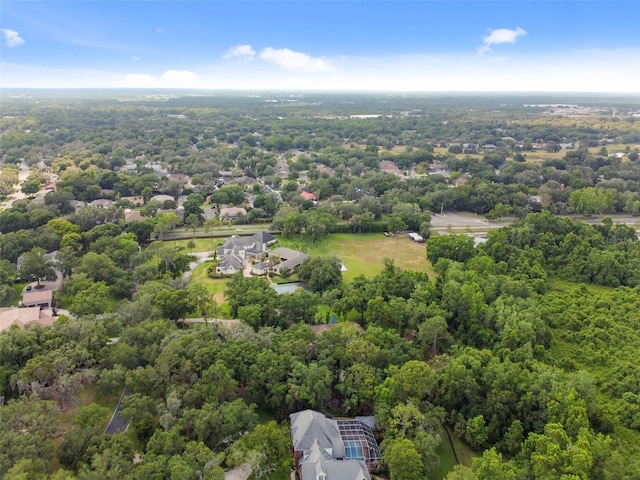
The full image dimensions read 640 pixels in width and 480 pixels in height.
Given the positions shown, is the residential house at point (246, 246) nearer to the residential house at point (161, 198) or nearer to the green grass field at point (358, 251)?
the green grass field at point (358, 251)

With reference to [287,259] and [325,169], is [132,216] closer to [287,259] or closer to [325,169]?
[287,259]

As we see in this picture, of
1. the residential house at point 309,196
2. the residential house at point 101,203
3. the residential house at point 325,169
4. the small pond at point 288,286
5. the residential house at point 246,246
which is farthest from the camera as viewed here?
the residential house at point 325,169

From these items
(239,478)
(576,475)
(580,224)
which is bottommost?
(239,478)

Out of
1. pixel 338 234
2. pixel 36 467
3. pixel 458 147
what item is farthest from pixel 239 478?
pixel 458 147

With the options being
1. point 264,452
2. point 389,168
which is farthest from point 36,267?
point 389,168

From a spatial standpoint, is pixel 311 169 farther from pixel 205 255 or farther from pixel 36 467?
pixel 36 467

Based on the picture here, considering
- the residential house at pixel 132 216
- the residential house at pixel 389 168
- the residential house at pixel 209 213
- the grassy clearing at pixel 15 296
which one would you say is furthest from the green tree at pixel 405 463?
the residential house at pixel 389 168

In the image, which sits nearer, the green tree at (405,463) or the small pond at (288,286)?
the green tree at (405,463)
